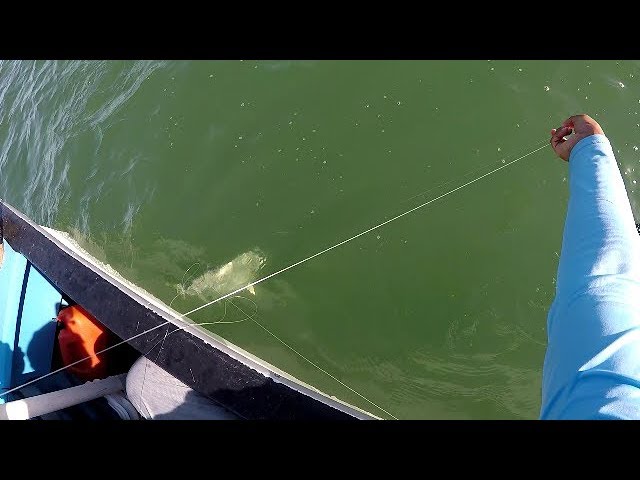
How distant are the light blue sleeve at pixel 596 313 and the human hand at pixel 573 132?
32cm

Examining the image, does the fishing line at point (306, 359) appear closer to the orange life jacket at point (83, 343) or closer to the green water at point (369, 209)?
the green water at point (369, 209)

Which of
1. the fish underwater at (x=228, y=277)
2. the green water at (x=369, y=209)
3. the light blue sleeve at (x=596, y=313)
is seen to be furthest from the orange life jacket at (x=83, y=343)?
the light blue sleeve at (x=596, y=313)

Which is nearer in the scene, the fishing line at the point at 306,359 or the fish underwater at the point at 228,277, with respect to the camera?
the fishing line at the point at 306,359

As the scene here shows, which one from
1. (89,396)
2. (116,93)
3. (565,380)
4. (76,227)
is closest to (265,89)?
(116,93)

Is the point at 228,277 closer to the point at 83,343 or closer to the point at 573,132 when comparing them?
the point at 83,343

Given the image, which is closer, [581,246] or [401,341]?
[581,246]

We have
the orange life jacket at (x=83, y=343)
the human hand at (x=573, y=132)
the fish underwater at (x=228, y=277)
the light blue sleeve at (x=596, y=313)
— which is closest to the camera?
the light blue sleeve at (x=596, y=313)

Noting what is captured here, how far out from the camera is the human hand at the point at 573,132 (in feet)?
7.02

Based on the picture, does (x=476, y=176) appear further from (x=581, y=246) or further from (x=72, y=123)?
(x=72, y=123)

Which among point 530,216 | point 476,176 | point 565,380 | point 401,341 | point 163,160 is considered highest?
point 163,160

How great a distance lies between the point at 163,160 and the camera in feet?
20.2

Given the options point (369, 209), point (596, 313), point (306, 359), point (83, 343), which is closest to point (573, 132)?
point (596, 313)

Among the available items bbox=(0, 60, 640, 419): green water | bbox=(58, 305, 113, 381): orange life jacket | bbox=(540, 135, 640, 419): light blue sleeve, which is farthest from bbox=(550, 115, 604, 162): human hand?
bbox=(58, 305, 113, 381): orange life jacket

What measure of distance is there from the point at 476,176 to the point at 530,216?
614mm
